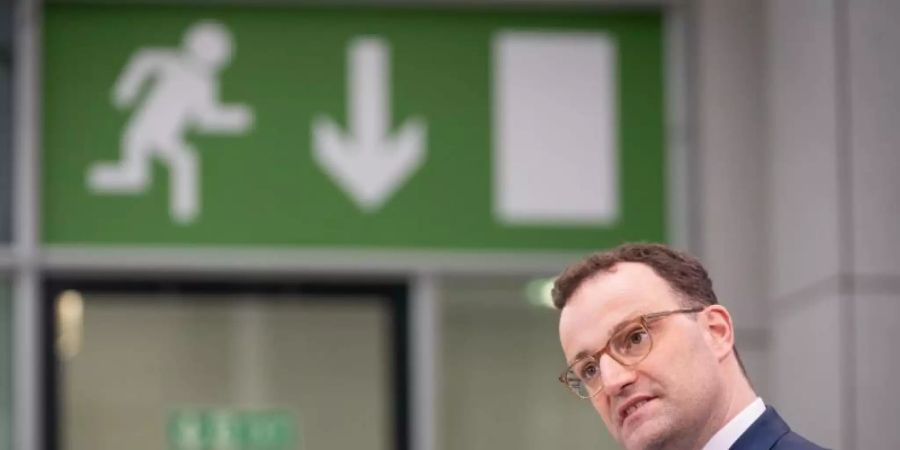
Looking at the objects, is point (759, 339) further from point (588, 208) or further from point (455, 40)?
point (455, 40)

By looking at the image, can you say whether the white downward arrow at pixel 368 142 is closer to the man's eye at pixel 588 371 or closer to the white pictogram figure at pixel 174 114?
the white pictogram figure at pixel 174 114

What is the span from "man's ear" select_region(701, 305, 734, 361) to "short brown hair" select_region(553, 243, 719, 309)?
0.02 metres

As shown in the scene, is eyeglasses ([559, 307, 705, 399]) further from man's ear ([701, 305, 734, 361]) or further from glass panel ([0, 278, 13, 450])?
glass panel ([0, 278, 13, 450])

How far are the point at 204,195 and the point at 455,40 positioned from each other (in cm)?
128

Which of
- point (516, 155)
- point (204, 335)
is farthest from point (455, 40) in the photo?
point (204, 335)

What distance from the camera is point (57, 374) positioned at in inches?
327

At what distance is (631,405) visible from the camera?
11.1 ft

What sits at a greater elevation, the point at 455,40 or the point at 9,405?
the point at 455,40

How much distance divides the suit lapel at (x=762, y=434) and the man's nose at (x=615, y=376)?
21 cm

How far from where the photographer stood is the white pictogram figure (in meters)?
8.35

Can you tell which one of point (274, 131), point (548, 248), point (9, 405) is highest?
point (274, 131)

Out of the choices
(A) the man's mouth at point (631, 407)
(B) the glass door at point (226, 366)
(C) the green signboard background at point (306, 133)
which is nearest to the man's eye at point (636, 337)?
(A) the man's mouth at point (631, 407)

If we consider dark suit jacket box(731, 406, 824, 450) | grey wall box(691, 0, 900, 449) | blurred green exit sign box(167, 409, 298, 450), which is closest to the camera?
dark suit jacket box(731, 406, 824, 450)

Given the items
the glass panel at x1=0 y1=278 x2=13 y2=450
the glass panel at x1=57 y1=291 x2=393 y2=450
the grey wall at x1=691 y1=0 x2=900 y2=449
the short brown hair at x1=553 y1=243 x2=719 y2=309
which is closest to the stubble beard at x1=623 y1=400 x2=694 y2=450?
the short brown hair at x1=553 y1=243 x2=719 y2=309
